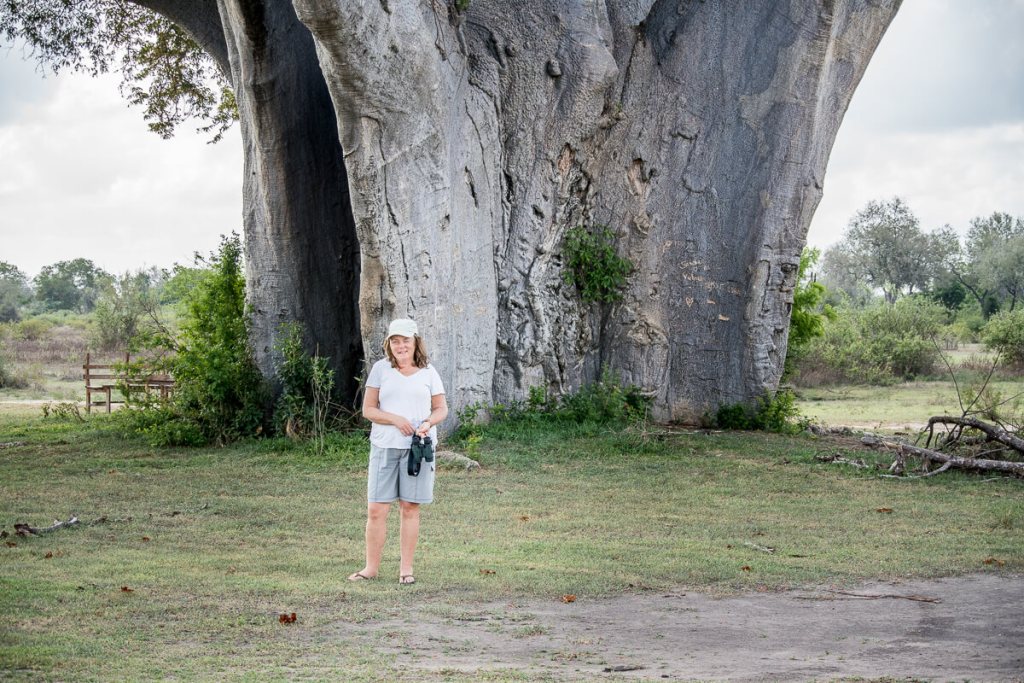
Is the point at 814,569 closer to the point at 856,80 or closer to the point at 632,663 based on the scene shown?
the point at 632,663

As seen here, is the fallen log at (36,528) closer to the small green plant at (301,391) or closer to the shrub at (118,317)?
the small green plant at (301,391)

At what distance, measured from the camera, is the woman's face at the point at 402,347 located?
265 inches

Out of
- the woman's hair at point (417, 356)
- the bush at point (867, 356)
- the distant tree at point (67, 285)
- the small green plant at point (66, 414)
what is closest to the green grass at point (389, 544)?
the woman's hair at point (417, 356)

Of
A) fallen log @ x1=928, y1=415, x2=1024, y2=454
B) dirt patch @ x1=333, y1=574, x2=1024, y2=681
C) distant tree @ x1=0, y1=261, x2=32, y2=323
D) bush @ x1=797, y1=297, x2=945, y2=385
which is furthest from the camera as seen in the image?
distant tree @ x1=0, y1=261, x2=32, y2=323

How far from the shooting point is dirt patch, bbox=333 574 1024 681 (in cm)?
530

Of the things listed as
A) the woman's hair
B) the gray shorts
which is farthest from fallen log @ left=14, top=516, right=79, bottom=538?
the woman's hair

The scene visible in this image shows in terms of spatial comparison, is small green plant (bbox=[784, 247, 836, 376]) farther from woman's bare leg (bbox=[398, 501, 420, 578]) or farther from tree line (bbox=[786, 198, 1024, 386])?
woman's bare leg (bbox=[398, 501, 420, 578])

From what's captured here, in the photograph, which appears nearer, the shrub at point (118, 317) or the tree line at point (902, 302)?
the tree line at point (902, 302)

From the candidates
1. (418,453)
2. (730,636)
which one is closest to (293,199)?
(418,453)

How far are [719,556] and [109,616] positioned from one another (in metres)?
3.88

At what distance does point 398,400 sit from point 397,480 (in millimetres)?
463

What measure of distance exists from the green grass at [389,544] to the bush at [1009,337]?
54.7 feet

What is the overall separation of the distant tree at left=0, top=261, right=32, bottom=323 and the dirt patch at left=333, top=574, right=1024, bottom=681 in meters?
45.5

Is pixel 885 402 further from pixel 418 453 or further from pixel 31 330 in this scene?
pixel 31 330
